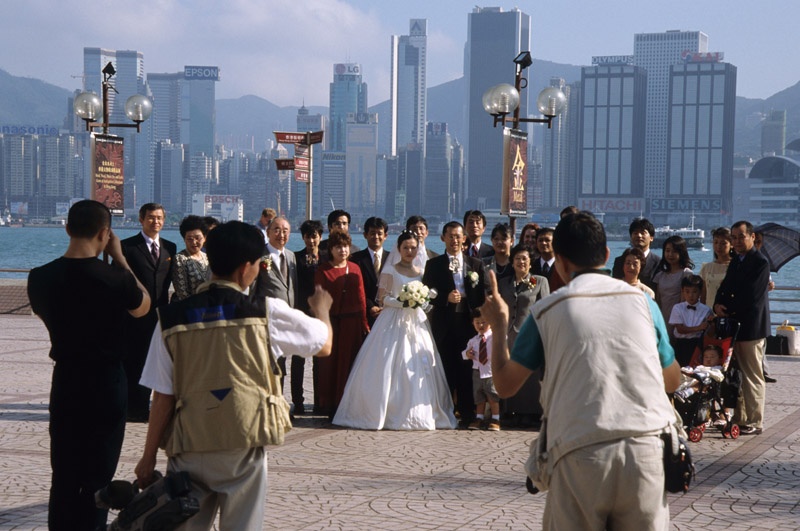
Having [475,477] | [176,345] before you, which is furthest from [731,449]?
[176,345]

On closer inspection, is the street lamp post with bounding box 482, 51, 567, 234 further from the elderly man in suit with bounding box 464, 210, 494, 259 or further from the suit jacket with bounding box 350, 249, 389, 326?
the suit jacket with bounding box 350, 249, 389, 326

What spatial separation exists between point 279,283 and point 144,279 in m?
1.24

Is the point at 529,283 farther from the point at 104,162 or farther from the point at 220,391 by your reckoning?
the point at 104,162

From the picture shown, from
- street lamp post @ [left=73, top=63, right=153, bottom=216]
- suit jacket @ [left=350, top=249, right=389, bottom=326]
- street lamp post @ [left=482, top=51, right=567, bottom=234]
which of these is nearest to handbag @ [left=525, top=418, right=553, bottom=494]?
suit jacket @ [left=350, top=249, right=389, bottom=326]

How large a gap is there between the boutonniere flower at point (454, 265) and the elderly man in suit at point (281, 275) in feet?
4.92

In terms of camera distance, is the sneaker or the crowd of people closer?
the crowd of people

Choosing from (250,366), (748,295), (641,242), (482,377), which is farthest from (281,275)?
(250,366)

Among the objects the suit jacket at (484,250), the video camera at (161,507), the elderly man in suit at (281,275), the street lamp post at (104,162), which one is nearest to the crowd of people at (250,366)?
the video camera at (161,507)

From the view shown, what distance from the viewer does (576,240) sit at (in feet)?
13.8

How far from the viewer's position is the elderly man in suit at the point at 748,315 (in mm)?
10742

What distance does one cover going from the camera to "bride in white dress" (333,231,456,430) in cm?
1079

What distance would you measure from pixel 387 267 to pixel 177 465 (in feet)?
23.5

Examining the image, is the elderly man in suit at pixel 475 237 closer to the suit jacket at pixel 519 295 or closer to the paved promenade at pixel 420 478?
the suit jacket at pixel 519 295

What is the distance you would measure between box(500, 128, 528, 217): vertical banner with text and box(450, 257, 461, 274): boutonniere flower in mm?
4858
